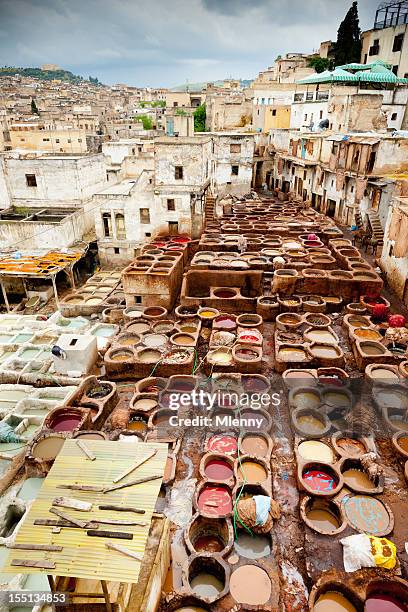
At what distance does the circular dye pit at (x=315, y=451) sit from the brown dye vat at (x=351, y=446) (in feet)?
1.55

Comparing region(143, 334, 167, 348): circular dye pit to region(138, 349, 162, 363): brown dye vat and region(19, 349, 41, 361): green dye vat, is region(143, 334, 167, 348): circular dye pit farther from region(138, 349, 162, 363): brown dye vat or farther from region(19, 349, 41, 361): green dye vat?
region(19, 349, 41, 361): green dye vat

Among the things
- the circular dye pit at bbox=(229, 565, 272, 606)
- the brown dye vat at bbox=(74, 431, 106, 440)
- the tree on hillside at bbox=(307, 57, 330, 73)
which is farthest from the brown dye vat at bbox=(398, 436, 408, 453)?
the tree on hillside at bbox=(307, 57, 330, 73)

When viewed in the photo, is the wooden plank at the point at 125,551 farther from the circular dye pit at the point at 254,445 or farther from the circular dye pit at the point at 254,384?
the circular dye pit at the point at 254,384

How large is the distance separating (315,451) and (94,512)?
6.73 metres

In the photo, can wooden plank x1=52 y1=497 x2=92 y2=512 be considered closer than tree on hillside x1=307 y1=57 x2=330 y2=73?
Yes

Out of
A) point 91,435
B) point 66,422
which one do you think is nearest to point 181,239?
point 66,422

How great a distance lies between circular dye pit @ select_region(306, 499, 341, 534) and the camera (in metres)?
9.27

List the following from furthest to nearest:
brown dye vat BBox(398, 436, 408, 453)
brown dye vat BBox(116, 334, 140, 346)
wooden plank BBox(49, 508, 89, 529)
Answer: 1. brown dye vat BBox(116, 334, 140, 346)
2. brown dye vat BBox(398, 436, 408, 453)
3. wooden plank BBox(49, 508, 89, 529)

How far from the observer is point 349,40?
162ft

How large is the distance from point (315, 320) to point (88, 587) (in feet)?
42.0

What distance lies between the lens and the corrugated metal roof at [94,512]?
5578 millimetres

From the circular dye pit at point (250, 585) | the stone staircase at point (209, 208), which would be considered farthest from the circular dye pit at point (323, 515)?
the stone staircase at point (209, 208)

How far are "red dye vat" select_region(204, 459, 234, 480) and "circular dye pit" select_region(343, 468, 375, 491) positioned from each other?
2.88 m

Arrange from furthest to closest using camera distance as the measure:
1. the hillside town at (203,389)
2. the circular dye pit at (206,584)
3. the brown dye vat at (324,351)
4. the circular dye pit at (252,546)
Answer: the brown dye vat at (324,351) < the circular dye pit at (252,546) < the circular dye pit at (206,584) < the hillside town at (203,389)
